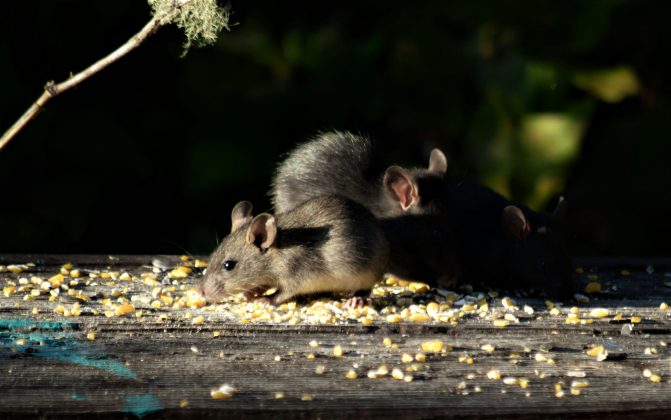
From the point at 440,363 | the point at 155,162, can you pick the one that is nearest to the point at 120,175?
the point at 155,162

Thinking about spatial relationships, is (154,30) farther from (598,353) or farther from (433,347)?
(598,353)

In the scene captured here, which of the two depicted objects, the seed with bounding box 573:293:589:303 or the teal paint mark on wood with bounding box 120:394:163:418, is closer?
the teal paint mark on wood with bounding box 120:394:163:418

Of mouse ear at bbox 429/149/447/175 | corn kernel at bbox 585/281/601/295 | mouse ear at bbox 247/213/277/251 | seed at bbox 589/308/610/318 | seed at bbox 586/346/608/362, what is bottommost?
seed at bbox 586/346/608/362

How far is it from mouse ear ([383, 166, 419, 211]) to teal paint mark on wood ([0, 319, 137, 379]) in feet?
5.39

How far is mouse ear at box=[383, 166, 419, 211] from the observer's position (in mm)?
4645

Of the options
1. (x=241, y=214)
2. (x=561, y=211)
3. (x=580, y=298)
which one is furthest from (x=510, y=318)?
(x=241, y=214)

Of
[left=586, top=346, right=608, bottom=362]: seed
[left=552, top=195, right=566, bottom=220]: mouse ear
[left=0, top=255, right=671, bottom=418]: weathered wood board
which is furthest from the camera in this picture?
[left=552, top=195, right=566, bottom=220]: mouse ear

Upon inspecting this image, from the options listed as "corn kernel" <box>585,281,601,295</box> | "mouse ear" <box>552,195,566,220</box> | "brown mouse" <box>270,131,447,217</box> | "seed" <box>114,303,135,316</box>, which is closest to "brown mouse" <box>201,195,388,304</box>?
"seed" <box>114,303,135,316</box>

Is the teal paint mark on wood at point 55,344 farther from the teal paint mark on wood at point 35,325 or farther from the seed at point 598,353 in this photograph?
the seed at point 598,353

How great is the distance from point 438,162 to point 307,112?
1.16 m

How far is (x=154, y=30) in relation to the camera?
2.82 m

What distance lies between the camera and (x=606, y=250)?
6008 mm

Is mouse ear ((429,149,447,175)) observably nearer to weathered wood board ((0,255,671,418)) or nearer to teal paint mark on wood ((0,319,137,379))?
weathered wood board ((0,255,671,418))

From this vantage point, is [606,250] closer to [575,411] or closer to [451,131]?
[451,131]
